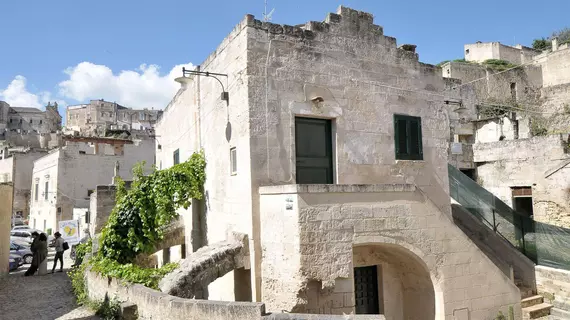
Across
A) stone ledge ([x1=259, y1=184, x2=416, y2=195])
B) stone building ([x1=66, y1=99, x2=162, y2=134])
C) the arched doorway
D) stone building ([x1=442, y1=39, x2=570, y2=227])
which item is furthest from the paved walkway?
stone building ([x1=66, y1=99, x2=162, y2=134])

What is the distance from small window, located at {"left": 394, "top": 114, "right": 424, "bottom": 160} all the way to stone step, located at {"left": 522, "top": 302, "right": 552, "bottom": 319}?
4403 millimetres

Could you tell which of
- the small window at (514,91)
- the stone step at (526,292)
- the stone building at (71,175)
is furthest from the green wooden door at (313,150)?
the small window at (514,91)

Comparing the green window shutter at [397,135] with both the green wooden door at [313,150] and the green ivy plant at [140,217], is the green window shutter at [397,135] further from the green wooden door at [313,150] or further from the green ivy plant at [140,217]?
the green ivy plant at [140,217]

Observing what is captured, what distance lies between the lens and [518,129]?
843 inches

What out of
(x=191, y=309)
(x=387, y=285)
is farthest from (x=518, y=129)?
(x=191, y=309)

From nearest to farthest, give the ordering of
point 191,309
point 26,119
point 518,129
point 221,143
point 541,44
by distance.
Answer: point 191,309, point 221,143, point 518,129, point 541,44, point 26,119

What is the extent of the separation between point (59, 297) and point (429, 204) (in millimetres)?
9335

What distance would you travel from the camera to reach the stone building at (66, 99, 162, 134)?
80.4 meters

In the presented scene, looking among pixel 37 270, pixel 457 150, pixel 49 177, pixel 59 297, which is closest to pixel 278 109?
pixel 59 297

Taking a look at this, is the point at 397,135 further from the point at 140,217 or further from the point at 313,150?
the point at 140,217

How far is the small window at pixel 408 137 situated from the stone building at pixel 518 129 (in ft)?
31.6

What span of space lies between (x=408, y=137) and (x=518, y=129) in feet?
51.2

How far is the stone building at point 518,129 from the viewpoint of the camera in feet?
51.7

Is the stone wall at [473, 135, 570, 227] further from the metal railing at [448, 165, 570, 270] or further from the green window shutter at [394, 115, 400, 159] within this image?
the green window shutter at [394, 115, 400, 159]
